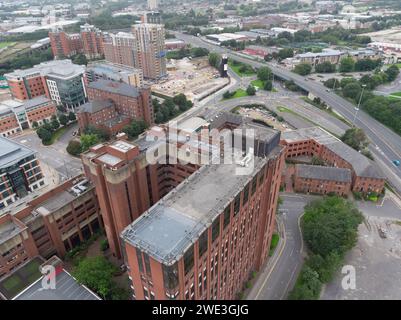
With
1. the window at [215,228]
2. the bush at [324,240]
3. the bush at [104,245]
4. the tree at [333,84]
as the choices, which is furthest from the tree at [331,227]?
the tree at [333,84]

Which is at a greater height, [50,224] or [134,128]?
[50,224]

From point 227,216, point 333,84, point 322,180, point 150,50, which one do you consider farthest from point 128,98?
point 333,84

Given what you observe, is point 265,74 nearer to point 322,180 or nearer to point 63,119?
point 322,180

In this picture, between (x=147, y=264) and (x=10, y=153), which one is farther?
(x=10, y=153)

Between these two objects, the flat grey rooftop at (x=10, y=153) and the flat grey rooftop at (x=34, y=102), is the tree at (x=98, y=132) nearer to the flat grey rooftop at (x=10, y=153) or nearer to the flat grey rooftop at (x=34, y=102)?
the flat grey rooftop at (x=34, y=102)

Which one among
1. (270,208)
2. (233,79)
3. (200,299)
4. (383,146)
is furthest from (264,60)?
(200,299)

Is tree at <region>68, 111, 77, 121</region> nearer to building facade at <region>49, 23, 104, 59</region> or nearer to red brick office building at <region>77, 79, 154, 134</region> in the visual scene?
red brick office building at <region>77, 79, 154, 134</region>

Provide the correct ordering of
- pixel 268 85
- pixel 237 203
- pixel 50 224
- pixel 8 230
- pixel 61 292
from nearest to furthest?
pixel 237 203
pixel 61 292
pixel 8 230
pixel 50 224
pixel 268 85

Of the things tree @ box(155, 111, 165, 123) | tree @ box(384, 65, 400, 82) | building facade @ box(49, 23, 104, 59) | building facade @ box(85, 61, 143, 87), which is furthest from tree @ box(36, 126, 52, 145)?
tree @ box(384, 65, 400, 82)
